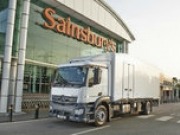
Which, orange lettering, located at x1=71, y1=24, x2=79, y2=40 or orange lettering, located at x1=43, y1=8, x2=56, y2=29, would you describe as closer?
orange lettering, located at x1=43, y1=8, x2=56, y2=29

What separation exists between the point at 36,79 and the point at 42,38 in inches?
135

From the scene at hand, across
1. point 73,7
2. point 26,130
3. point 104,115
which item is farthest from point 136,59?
point 73,7

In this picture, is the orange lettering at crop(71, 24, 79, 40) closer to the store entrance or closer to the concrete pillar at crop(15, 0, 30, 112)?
the store entrance

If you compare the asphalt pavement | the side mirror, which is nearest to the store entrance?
the asphalt pavement

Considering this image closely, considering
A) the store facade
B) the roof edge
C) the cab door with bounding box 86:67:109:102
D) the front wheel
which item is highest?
the roof edge

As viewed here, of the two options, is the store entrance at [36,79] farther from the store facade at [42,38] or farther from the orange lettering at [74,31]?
the orange lettering at [74,31]

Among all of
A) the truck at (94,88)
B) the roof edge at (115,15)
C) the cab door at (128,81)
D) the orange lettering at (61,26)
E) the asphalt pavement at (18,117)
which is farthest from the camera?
the roof edge at (115,15)

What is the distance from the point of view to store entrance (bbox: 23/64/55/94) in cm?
2348

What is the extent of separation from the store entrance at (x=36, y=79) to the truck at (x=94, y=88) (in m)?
8.90

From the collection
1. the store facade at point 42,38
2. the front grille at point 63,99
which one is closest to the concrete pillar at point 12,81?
the store facade at point 42,38

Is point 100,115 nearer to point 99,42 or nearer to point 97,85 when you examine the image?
point 97,85

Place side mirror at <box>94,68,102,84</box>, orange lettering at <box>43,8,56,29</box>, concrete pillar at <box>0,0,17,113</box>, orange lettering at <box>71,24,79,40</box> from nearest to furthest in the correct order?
side mirror at <box>94,68,102,84</box>, concrete pillar at <box>0,0,17,113</box>, orange lettering at <box>43,8,56,29</box>, orange lettering at <box>71,24,79,40</box>

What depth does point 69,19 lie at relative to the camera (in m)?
27.4

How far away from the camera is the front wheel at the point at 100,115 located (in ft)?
46.2
